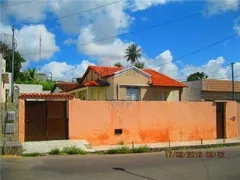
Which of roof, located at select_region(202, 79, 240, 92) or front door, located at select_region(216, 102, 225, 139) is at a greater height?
roof, located at select_region(202, 79, 240, 92)

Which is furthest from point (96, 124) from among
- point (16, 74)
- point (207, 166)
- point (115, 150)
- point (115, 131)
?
point (16, 74)

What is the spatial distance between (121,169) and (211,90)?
31.9m

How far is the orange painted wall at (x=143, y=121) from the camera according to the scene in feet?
64.3

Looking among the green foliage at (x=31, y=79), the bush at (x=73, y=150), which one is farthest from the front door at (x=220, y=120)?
the green foliage at (x=31, y=79)

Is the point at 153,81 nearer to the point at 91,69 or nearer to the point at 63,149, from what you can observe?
the point at 91,69

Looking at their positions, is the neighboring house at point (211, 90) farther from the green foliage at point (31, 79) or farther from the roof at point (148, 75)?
the green foliage at point (31, 79)

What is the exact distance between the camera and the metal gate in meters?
18.3

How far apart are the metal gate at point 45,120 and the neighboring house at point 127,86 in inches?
379

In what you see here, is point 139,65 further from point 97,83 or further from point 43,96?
point 43,96

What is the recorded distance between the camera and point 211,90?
→ 41969mm

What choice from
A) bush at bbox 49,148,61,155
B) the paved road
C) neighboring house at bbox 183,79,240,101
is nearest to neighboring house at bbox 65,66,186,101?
neighboring house at bbox 183,79,240,101

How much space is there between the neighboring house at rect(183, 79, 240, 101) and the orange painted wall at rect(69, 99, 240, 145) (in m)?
16.5

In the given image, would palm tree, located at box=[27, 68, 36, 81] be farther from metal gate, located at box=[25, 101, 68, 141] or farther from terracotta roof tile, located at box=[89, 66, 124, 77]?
metal gate, located at box=[25, 101, 68, 141]

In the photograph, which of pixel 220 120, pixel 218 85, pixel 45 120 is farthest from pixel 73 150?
pixel 218 85
